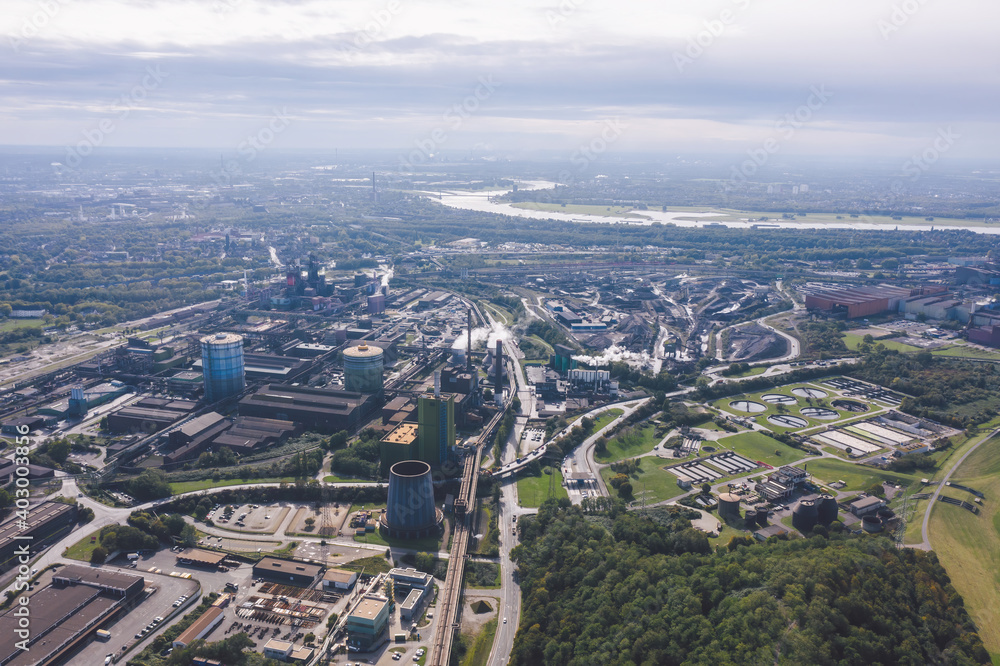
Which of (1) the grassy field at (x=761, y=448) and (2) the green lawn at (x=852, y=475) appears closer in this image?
(2) the green lawn at (x=852, y=475)

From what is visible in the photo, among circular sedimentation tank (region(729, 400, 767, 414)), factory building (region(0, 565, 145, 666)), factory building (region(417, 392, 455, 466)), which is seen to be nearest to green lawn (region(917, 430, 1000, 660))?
circular sedimentation tank (region(729, 400, 767, 414))

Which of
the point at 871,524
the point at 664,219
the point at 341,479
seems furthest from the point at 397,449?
the point at 664,219

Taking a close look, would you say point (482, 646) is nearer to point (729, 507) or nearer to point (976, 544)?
point (729, 507)

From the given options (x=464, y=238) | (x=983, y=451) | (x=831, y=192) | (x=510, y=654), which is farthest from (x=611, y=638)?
(x=831, y=192)

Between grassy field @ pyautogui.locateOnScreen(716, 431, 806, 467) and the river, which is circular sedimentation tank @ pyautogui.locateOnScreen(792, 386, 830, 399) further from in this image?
the river

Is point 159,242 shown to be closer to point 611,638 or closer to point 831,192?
point 611,638

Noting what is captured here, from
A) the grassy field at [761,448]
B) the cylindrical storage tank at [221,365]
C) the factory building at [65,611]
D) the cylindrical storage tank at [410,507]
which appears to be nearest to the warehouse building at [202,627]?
the factory building at [65,611]

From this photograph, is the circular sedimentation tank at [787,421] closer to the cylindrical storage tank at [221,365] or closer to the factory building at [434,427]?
the factory building at [434,427]
